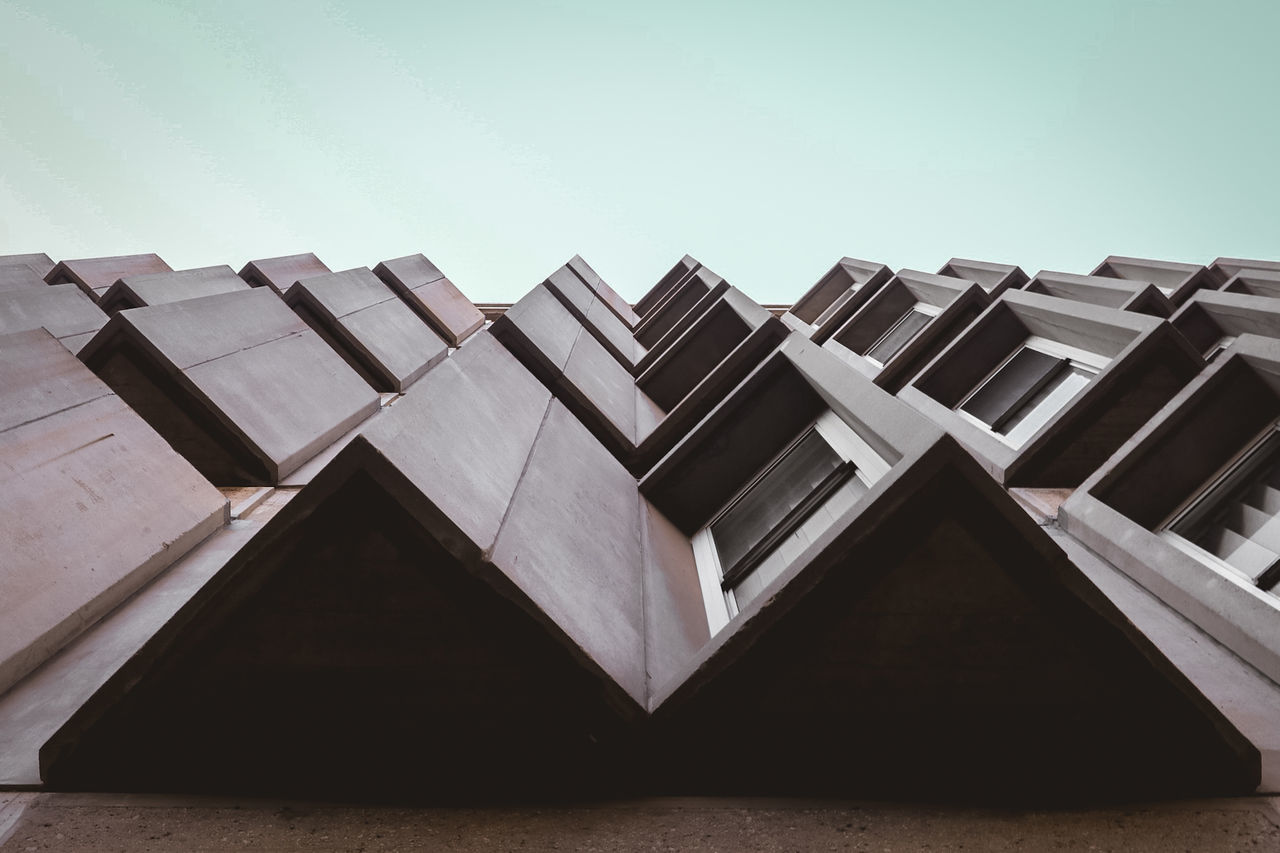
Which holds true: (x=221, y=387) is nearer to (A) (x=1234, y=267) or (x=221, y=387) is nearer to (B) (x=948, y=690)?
(B) (x=948, y=690)

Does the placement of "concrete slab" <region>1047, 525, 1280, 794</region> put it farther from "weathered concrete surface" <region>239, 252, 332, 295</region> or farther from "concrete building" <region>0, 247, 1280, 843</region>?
"weathered concrete surface" <region>239, 252, 332, 295</region>

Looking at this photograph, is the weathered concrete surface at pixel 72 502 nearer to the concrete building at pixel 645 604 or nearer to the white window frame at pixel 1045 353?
the concrete building at pixel 645 604

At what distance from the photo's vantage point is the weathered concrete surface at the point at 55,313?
820cm

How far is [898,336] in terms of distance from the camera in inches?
487

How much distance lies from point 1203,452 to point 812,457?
2.25 meters

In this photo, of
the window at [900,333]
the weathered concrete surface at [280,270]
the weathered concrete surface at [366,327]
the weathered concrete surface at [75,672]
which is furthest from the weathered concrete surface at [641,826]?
the weathered concrete surface at [280,270]

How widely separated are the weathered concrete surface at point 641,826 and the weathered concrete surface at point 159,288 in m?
8.44

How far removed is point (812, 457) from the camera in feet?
13.2

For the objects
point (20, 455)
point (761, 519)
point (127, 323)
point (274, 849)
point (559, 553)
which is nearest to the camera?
point (274, 849)

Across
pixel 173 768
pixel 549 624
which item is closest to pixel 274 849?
pixel 173 768

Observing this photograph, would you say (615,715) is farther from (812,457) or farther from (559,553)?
(812,457)

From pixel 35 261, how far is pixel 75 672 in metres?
15.8

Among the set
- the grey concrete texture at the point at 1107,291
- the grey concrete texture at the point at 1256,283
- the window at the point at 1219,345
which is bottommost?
the grey concrete texture at the point at 1256,283

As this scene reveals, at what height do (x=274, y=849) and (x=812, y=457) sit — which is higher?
(x=274, y=849)
